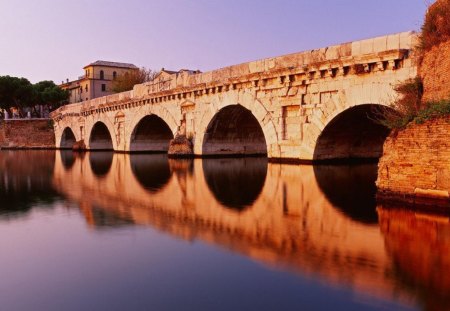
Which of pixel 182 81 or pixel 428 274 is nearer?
pixel 428 274

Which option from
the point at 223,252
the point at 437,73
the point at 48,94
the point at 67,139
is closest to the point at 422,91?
the point at 437,73

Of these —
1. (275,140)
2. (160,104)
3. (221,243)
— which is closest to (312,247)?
(221,243)

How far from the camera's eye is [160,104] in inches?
921

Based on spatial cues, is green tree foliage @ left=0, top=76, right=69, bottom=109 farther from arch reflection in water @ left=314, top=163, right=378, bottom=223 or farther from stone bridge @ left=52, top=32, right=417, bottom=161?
arch reflection in water @ left=314, top=163, right=378, bottom=223

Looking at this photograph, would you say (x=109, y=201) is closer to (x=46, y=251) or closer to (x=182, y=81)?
(x=46, y=251)

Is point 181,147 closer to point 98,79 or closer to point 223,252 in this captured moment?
point 223,252

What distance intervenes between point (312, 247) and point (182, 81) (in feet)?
54.5

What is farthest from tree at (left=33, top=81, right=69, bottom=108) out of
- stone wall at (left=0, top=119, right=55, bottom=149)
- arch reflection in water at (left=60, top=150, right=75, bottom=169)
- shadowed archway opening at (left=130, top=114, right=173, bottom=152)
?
shadowed archway opening at (left=130, top=114, right=173, bottom=152)

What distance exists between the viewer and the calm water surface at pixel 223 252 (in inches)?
159

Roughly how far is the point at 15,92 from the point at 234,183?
49.2m

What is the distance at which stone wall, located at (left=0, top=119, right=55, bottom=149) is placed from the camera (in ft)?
151

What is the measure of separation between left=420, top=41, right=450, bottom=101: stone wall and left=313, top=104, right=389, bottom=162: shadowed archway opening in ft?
11.6

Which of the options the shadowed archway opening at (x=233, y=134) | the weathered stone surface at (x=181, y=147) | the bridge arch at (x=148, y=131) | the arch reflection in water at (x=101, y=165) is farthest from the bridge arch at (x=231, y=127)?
the bridge arch at (x=148, y=131)

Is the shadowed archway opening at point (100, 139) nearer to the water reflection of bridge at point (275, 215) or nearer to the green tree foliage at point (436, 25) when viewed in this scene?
the water reflection of bridge at point (275, 215)
